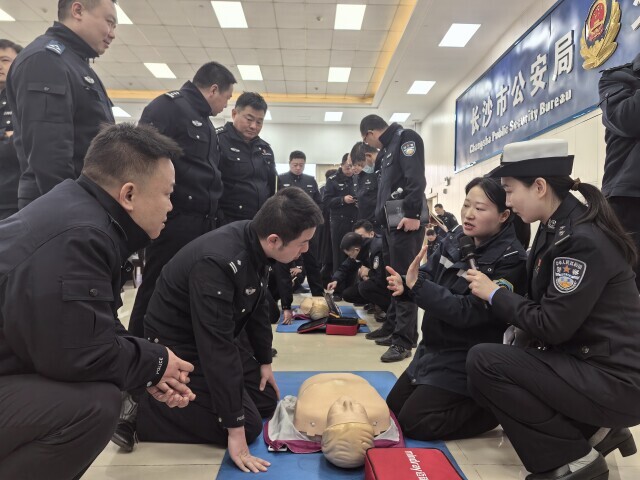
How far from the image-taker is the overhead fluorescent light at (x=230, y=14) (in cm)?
684

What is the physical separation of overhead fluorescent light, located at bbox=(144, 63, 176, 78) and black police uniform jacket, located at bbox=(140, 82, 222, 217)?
7568 millimetres

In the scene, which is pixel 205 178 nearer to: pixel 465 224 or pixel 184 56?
pixel 465 224

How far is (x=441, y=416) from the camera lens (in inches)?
77.0

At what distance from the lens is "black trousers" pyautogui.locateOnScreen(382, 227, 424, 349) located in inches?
127

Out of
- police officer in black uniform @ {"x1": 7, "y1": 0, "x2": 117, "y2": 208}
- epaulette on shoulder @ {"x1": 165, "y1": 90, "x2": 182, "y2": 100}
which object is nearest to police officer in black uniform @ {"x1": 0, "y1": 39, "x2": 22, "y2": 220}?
police officer in black uniform @ {"x1": 7, "y1": 0, "x2": 117, "y2": 208}

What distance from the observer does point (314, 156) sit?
13.5 meters

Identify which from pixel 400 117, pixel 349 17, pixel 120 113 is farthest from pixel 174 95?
pixel 120 113

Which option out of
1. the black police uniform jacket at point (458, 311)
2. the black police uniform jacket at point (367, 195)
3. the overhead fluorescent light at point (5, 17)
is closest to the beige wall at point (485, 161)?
the black police uniform jacket at point (367, 195)

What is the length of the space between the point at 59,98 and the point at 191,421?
1461mm

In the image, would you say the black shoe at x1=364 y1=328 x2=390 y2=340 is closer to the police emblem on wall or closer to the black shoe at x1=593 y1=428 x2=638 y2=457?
the black shoe at x1=593 y1=428 x2=638 y2=457

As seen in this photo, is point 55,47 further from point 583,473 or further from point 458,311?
point 583,473

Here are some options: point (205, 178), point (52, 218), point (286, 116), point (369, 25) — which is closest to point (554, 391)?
point (52, 218)

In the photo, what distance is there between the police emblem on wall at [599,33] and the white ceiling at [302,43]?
1.90m

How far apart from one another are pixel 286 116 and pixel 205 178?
10.3m
